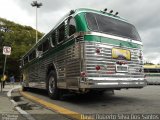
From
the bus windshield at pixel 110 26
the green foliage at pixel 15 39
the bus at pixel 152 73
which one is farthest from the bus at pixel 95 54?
the green foliage at pixel 15 39

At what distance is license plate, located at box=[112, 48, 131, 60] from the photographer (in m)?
8.75

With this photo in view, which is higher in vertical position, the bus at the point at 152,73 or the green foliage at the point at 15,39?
the green foliage at the point at 15,39

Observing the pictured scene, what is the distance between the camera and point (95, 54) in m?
8.24

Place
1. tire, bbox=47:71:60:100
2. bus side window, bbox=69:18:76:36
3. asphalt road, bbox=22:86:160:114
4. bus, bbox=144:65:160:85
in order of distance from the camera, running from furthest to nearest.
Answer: bus, bbox=144:65:160:85
tire, bbox=47:71:60:100
bus side window, bbox=69:18:76:36
asphalt road, bbox=22:86:160:114

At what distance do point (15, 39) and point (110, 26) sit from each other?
42009 millimetres

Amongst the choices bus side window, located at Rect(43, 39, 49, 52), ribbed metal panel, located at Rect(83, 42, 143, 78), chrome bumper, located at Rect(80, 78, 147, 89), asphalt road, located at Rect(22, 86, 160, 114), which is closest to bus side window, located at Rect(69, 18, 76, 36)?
ribbed metal panel, located at Rect(83, 42, 143, 78)

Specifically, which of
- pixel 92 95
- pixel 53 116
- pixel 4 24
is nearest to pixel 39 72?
pixel 92 95

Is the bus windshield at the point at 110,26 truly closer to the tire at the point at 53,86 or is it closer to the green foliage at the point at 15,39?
the tire at the point at 53,86

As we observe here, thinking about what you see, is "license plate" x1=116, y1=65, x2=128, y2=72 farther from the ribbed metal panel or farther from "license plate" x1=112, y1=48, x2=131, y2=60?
"license plate" x1=112, y1=48, x2=131, y2=60

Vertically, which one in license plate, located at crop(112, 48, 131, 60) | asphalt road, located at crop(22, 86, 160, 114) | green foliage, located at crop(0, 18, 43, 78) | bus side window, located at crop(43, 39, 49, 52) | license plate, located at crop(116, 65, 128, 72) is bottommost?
asphalt road, located at crop(22, 86, 160, 114)

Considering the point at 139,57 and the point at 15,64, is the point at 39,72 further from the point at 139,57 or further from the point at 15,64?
the point at 15,64

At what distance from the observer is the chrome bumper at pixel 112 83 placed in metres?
7.97

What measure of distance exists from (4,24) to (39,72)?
131 feet

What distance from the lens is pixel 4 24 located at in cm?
5075
